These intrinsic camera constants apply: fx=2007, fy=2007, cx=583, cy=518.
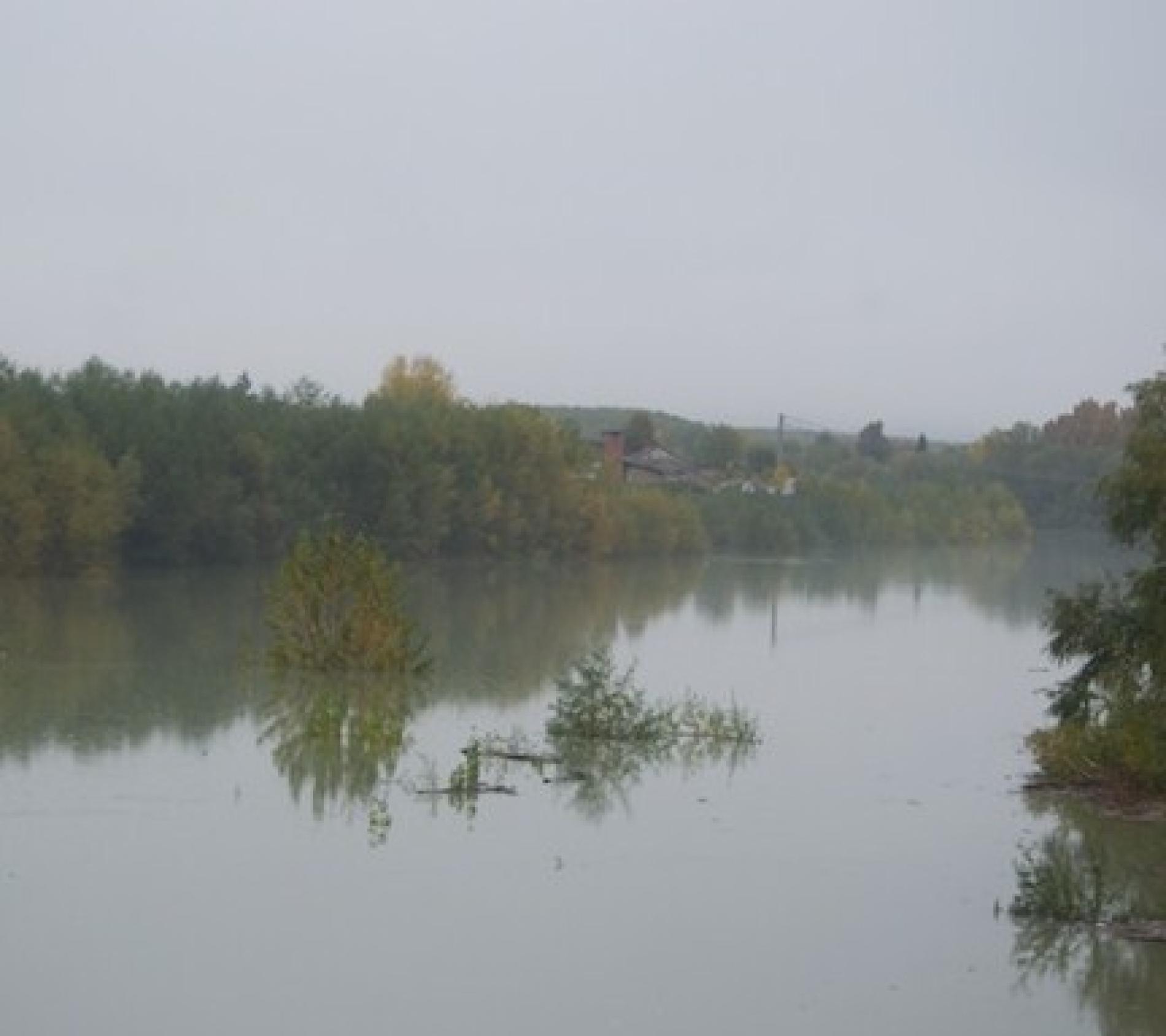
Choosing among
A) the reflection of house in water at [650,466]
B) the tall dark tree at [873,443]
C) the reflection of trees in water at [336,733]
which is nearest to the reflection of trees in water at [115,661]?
the reflection of trees in water at [336,733]

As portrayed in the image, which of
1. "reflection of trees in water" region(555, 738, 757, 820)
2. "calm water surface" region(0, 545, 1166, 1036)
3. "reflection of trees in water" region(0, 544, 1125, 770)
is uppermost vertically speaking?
"reflection of trees in water" region(0, 544, 1125, 770)

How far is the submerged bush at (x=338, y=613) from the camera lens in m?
23.6

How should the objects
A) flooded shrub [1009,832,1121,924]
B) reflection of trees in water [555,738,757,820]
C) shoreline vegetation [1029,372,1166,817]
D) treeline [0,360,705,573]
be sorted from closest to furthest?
flooded shrub [1009,832,1121,924] → shoreline vegetation [1029,372,1166,817] → reflection of trees in water [555,738,757,820] → treeline [0,360,705,573]

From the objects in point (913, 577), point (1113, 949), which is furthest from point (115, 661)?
point (913, 577)

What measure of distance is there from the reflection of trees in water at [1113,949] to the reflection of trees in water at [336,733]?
5777 millimetres

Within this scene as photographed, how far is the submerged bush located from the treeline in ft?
61.4

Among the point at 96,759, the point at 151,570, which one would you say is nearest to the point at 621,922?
the point at 96,759

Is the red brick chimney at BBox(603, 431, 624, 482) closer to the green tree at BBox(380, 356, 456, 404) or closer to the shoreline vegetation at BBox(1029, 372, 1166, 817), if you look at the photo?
the green tree at BBox(380, 356, 456, 404)

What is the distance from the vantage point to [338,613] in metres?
23.9

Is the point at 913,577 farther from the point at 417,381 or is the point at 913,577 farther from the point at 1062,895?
the point at 1062,895

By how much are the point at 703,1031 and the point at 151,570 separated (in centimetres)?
3802

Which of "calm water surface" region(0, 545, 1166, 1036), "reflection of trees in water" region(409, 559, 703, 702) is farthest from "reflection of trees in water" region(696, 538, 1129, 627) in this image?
"calm water surface" region(0, 545, 1166, 1036)

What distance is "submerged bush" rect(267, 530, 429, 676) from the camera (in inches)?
929

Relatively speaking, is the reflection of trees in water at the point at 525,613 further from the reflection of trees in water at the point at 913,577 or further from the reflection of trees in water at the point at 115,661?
the reflection of trees in water at the point at 115,661
